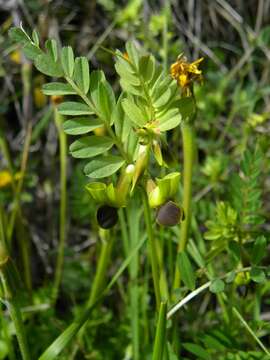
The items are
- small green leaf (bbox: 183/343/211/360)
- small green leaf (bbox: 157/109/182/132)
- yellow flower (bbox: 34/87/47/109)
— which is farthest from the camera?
yellow flower (bbox: 34/87/47/109)

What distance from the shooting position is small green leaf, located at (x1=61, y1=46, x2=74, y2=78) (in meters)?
0.67

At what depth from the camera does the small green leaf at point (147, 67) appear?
24.9 inches

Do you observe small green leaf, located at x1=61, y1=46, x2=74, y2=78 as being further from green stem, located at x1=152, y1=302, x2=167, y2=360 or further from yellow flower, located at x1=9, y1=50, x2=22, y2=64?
yellow flower, located at x1=9, y1=50, x2=22, y2=64

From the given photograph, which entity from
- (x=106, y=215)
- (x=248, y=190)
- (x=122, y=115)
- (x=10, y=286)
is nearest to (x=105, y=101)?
(x=122, y=115)

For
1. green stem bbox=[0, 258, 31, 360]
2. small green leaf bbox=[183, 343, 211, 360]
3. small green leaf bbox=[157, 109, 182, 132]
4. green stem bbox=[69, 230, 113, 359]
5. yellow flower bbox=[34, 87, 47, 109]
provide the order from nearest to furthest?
small green leaf bbox=[157, 109, 182, 132], green stem bbox=[0, 258, 31, 360], small green leaf bbox=[183, 343, 211, 360], green stem bbox=[69, 230, 113, 359], yellow flower bbox=[34, 87, 47, 109]

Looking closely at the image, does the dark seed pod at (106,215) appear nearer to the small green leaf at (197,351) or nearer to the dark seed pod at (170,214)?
the dark seed pod at (170,214)

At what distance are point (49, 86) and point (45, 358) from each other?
1.31 ft

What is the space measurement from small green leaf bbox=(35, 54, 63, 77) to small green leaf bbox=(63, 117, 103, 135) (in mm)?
58

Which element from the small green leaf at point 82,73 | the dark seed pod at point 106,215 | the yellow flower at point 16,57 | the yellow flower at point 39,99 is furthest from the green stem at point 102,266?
the yellow flower at point 16,57

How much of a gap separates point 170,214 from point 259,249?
233mm

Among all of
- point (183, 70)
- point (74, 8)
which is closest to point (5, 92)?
point (74, 8)

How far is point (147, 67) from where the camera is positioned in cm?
64

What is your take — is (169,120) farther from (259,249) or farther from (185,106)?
(259,249)

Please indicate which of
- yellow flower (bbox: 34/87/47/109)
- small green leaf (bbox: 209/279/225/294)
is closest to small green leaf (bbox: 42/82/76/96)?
small green leaf (bbox: 209/279/225/294)
